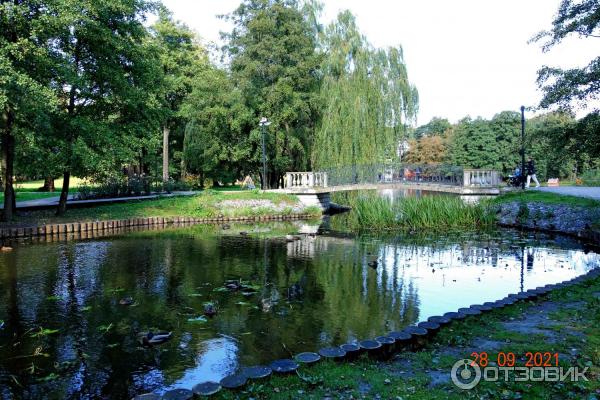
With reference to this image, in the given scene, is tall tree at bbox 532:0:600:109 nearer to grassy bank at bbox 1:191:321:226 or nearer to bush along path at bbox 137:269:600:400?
bush along path at bbox 137:269:600:400

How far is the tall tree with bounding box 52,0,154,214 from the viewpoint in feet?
55.1

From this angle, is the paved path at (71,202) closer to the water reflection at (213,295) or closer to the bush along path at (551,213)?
the water reflection at (213,295)

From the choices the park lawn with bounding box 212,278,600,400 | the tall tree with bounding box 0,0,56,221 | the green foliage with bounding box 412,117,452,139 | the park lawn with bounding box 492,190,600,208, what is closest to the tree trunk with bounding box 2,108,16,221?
the tall tree with bounding box 0,0,56,221

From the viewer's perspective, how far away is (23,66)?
1602cm

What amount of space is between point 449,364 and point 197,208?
1956cm

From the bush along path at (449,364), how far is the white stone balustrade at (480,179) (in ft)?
59.0

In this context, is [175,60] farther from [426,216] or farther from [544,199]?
[544,199]

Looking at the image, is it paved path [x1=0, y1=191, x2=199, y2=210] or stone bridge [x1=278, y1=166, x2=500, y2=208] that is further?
stone bridge [x1=278, y1=166, x2=500, y2=208]

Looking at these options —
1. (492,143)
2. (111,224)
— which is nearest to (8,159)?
(111,224)

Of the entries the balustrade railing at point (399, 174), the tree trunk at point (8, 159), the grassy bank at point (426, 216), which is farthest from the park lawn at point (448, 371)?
the balustrade railing at point (399, 174)

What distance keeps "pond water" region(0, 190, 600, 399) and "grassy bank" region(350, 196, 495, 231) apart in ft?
9.59

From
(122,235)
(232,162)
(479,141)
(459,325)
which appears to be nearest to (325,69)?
(232,162)

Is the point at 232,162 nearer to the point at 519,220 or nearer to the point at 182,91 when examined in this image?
the point at 182,91

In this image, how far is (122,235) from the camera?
57.3 feet
